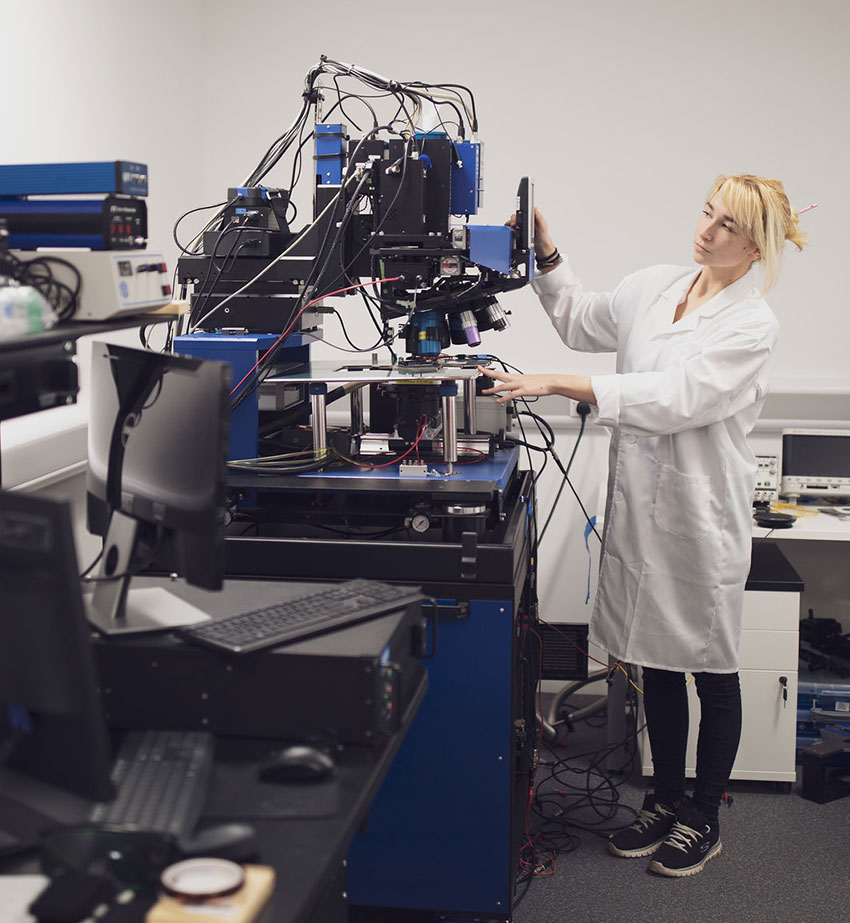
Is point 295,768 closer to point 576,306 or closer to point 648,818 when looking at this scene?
point 648,818

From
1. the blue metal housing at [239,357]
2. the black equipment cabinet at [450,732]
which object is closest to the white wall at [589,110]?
the blue metal housing at [239,357]

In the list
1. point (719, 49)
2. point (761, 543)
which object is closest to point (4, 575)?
point (761, 543)

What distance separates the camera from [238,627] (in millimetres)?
1340

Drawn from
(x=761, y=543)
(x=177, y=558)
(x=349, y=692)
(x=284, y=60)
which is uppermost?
(x=284, y=60)

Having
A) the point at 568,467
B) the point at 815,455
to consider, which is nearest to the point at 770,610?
the point at 815,455

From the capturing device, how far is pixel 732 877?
2.37 meters

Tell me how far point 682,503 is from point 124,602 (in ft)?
4.36

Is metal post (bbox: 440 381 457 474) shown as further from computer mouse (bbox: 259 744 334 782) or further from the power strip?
the power strip

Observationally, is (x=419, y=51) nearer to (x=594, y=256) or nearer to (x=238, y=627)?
(x=594, y=256)

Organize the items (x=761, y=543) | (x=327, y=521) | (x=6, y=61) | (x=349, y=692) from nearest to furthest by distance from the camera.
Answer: (x=349, y=692)
(x=327, y=521)
(x=6, y=61)
(x=761, y=543)

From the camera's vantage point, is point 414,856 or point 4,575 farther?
point 414,856

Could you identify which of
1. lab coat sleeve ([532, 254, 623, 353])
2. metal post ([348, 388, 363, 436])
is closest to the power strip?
lab coat sleeve ([532, 254, 623, 353])

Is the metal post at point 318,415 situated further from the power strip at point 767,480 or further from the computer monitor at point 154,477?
the power strip at point 767,480

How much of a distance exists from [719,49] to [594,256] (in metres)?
0.74
